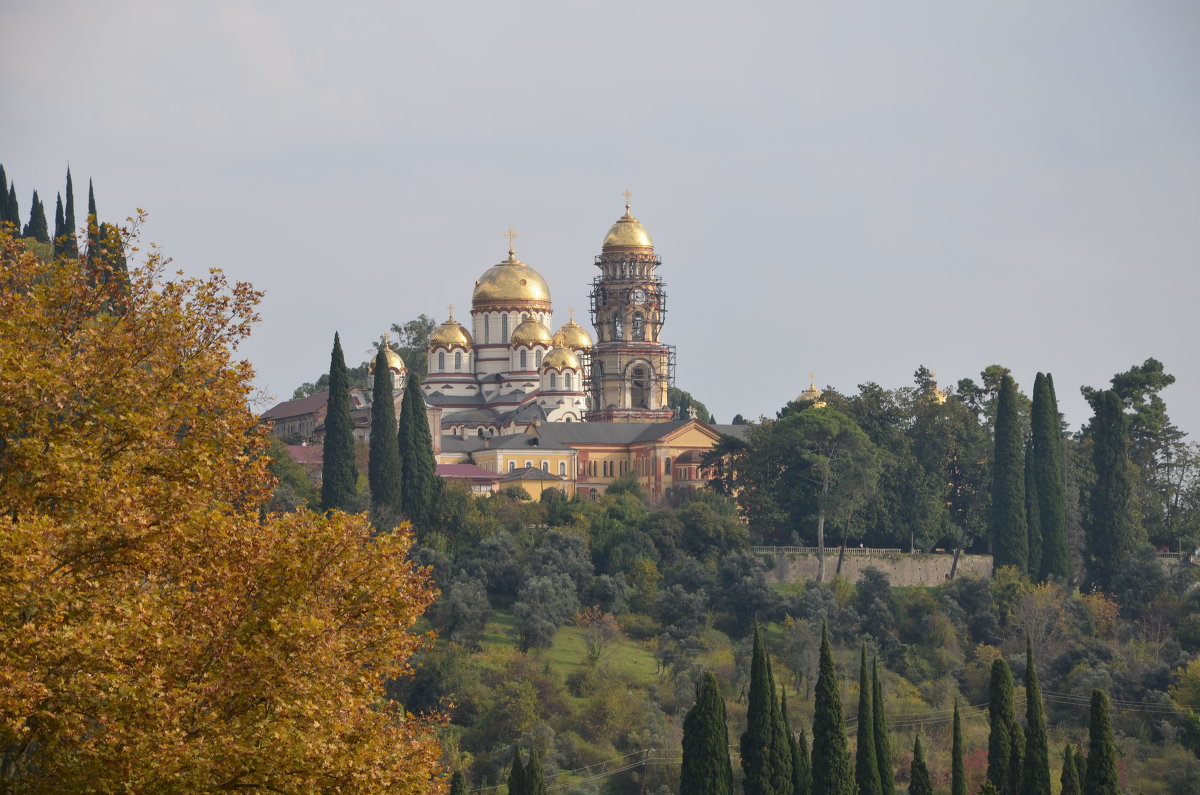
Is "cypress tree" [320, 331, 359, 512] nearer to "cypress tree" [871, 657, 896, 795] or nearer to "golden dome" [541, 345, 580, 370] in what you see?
"cypress tree" [871, 657, 896, 795]

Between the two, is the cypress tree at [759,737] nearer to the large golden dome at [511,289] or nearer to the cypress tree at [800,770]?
the cypress tree at [800,770]

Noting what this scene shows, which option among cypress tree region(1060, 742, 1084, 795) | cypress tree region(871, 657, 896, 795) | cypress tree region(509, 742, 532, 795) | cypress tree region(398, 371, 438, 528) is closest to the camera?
cypress tree region(509, 742, 532, 795)

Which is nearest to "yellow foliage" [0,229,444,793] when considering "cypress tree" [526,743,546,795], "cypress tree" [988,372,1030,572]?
"cypress tree" [526,743,546,795]

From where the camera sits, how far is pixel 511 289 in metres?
94.8

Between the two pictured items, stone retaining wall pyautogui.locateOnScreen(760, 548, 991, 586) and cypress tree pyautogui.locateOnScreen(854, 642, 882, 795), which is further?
stone retaining wall pyautogui.locateOnScreen(760, 548, 991, 586)

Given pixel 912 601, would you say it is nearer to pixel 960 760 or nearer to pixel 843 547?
pixel 843 547

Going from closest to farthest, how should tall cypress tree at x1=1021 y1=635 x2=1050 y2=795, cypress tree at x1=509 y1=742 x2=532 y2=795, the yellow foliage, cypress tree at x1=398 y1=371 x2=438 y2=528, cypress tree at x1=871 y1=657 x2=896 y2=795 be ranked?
the yellow foliage, cypress tree at x1=509 y1=742 x2=532 y2=795, tall cypress tree at x1=1021 y1=635 x2=1050 y2=795, cypress tree at x1=871 y1=657 x2=896 y2=795, cypress tree at x1=398 y1=371 x2=438 y2=528

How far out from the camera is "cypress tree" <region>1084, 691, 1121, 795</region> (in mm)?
43594

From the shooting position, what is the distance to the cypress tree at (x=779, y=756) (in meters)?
45.8

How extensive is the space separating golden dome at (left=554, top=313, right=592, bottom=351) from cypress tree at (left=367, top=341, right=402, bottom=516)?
28.8m

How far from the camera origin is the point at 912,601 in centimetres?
6619

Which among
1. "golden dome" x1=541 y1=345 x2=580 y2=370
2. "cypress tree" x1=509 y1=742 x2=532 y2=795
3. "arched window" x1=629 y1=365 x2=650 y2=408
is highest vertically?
"golden dome" x1=541 y1=345 x2=580 y2=370

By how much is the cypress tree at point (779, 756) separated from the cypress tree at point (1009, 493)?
75.2 ft

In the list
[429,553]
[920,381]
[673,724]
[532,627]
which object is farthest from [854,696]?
[920,381]
